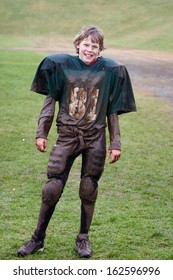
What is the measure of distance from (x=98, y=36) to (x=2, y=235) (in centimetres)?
199

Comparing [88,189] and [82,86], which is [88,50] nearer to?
[82,86]

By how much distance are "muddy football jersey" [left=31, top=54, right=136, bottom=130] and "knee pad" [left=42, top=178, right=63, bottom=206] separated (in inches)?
18.8

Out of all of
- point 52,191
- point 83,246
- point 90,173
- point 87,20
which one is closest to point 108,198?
point 83,246

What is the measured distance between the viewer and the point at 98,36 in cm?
503

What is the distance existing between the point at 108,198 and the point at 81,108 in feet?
8.12

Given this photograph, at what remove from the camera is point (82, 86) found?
505cm

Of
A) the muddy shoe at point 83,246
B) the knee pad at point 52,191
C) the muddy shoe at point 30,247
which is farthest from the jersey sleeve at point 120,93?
the muddy shoe at point 30,247

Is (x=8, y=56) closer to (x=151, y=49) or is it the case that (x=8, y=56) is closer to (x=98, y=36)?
(x=151, y=49)

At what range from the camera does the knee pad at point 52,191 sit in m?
5.05

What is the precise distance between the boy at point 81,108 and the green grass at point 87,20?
37.4m

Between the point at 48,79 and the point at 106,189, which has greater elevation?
the point at 48,79

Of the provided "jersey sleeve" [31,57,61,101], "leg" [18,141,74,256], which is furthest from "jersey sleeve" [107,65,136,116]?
"leg" [18,141,74,256]

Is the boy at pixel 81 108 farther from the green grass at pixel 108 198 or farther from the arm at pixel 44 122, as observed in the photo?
the green grass at pixel 108 198

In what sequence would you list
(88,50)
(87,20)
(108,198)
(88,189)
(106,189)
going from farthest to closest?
(87,20)
(106,189)
(108,198)
(88,189)
(88,50)
